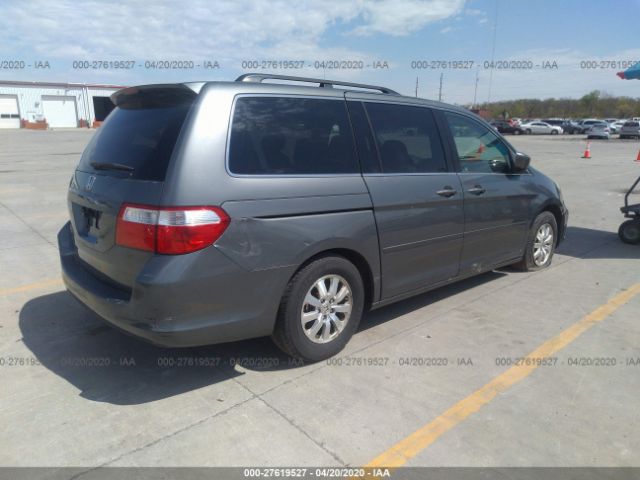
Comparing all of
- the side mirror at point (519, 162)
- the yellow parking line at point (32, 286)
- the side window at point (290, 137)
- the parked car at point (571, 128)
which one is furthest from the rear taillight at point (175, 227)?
the parked car at point (571, 128)

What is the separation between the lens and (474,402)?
3020 mm

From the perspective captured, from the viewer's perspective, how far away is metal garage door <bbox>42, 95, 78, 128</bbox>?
53812 mm

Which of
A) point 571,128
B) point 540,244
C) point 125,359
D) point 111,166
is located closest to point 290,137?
point 111,166

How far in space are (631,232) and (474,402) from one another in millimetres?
A: 5292

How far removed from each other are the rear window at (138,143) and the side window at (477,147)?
2510 mm

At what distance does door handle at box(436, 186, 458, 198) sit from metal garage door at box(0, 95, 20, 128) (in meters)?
59.3

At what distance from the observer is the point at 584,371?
11.1 feet

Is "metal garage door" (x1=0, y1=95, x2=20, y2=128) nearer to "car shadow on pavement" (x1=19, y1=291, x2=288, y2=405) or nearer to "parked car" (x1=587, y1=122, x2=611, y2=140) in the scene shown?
"parked car" (x1=587, y1=122, x2=611, y2=140)

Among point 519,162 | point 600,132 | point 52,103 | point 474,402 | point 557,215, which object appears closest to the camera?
point 474,402

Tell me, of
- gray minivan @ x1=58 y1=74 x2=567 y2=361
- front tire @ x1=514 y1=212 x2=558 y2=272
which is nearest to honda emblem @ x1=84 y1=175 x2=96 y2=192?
gray minivan @ x1=58 y1=74 x2=567 y2=361

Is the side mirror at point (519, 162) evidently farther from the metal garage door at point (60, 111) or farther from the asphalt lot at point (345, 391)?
the metal garage door at point (60, 111)

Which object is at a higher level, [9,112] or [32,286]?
[9,112]

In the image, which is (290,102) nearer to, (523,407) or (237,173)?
(237,173)

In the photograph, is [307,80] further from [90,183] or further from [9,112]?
[9,112]
